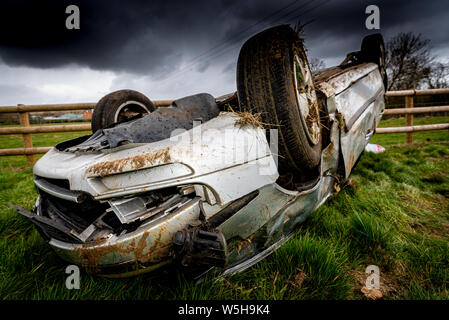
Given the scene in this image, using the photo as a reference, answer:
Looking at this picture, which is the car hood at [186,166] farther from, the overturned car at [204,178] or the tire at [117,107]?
the tire at [117,107]

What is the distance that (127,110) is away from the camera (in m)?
2.38

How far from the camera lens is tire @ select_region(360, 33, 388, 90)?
9.37 feet

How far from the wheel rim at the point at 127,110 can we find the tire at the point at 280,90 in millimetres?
1276

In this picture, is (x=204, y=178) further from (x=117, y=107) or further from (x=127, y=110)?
(x=127, y=110)

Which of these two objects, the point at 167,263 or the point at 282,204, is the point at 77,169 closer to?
the point at 167,263

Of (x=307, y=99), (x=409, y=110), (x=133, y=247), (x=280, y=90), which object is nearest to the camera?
(x=133, y=247)

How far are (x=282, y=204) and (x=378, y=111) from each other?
7.10 ft

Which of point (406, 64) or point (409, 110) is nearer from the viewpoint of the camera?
point (409, 110)

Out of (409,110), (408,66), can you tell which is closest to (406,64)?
(408,66)

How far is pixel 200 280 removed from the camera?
121 cm

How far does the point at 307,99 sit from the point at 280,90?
0.33 meters

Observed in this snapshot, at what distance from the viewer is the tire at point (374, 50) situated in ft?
9.37

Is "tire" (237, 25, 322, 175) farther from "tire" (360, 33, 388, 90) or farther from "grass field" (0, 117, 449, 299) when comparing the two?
"tire" (360, 33, 388, 90)
